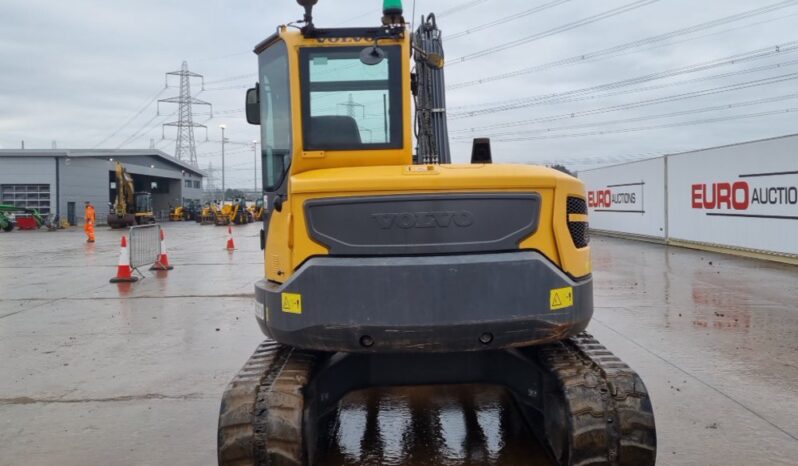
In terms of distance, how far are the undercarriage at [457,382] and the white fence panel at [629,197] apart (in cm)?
1808

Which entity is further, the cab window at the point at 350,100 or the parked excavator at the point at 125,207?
the parked excavator at the point at 125,207

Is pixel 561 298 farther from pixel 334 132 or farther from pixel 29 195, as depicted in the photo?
pixel 29 195

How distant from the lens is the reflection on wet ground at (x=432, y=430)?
14.1ft

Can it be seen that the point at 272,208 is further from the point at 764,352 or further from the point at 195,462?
the point at 764,352

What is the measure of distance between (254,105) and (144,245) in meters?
11.8

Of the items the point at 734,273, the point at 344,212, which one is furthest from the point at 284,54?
the point at 734,273

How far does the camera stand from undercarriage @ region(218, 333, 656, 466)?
3400 mm

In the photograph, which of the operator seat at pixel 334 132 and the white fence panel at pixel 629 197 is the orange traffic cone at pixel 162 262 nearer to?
the operator seat at pixel 334 132

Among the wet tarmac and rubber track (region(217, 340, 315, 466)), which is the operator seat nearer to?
rubber track (region(217, 340, 315, 466))

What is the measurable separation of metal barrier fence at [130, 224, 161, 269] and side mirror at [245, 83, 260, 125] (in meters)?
10.4

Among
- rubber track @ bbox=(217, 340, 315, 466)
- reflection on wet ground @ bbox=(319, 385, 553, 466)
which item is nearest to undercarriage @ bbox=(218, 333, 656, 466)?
rubber track @ bbox=(217, 340, 315, 466)

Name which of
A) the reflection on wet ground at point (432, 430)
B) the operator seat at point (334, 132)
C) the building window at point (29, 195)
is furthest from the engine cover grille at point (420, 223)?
the building window at point (29, 195)

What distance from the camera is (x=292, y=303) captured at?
3.35 metres

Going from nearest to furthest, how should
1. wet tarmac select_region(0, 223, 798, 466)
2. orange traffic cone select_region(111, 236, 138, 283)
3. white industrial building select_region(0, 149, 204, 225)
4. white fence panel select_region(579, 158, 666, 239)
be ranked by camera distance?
wet tarmac select_region(0, 223, 798, 466)
orange traffic cone select_region(111, 236, 138, 283)
white fence panel select_region(579, 158, 666, 239)
white industrial building select_region(0, 149, 204, 225)
